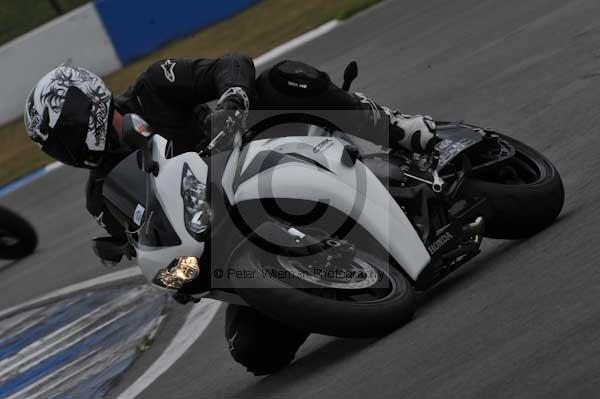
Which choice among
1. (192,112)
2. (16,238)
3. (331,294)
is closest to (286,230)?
(331,294)

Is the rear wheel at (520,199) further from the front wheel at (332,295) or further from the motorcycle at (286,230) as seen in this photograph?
the front wheel at (332,295)

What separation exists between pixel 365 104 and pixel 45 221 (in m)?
6.38

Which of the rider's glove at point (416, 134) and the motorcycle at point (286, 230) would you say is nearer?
the motorcycle at point (286, 230)

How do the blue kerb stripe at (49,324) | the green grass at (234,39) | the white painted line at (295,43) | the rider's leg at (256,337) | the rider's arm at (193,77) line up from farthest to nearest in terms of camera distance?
the green grass at (234,39) < the white painted line at (295,43) < the blue kerb stripe at (49,324) < the rider's arm at (193,77) < the rider's leg at (256,337)

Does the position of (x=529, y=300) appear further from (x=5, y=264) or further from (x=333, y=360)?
(x=5, y=264)

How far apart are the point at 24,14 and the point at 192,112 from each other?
632 inches

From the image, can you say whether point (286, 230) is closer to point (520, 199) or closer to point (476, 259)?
point (520, 199)

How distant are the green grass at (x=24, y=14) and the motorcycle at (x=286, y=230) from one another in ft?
49.7

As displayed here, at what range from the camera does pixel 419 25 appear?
12.3 meters

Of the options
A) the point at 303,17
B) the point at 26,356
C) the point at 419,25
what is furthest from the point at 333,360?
the point at 303,17

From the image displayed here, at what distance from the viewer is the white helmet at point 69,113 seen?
465cm

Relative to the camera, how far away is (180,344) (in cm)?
652

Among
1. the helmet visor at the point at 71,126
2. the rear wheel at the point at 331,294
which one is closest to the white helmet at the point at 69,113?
the helmet visor at the point at 71,126

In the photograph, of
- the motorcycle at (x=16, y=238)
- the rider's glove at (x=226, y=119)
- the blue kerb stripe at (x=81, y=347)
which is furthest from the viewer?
the motorcycle at (x=16, y=238)
